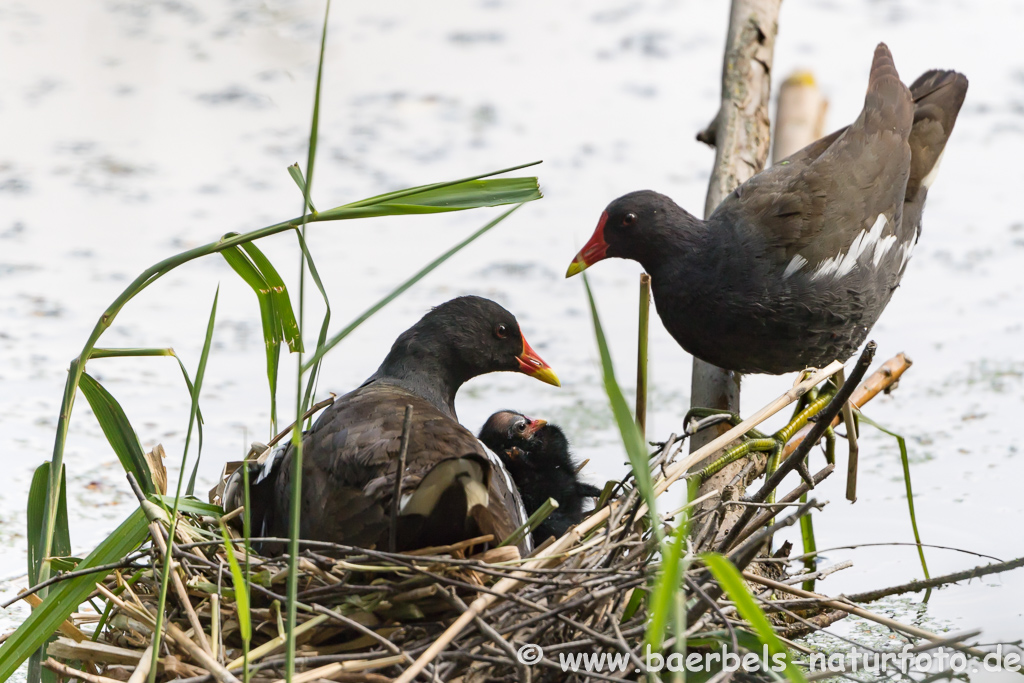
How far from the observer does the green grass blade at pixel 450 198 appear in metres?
1.54

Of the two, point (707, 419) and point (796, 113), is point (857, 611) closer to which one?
point (707, 419)

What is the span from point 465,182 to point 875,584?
1.76 meters

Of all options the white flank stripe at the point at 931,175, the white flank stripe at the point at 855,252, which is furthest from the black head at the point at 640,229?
the white flank stripe at the point at 931,175

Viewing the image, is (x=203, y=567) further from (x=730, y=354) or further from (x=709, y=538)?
(x=730, y=354)

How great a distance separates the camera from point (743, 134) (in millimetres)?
3170

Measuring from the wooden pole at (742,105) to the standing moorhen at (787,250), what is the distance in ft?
0.74

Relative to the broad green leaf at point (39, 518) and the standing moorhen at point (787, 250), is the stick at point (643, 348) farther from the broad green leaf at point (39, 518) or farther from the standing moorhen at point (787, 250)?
the broad green leaf at point (39, 518)

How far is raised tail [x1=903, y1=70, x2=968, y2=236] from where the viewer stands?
3.05 m

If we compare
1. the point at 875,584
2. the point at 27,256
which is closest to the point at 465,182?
the point at 875,584

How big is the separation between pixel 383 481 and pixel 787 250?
1351mm

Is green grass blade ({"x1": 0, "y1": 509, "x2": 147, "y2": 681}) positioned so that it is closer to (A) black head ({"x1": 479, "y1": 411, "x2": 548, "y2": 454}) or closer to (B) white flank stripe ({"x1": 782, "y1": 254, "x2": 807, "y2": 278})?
(A) black head ({"x1": 479, "y1": 411, "x2": 548, "y2": 454})

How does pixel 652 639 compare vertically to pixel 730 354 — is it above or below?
below

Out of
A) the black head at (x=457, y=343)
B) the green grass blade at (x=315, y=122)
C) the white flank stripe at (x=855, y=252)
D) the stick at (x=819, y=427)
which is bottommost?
the stick at (x=819, y=427)

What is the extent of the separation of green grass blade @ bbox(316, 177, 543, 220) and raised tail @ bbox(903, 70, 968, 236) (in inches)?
71.2
